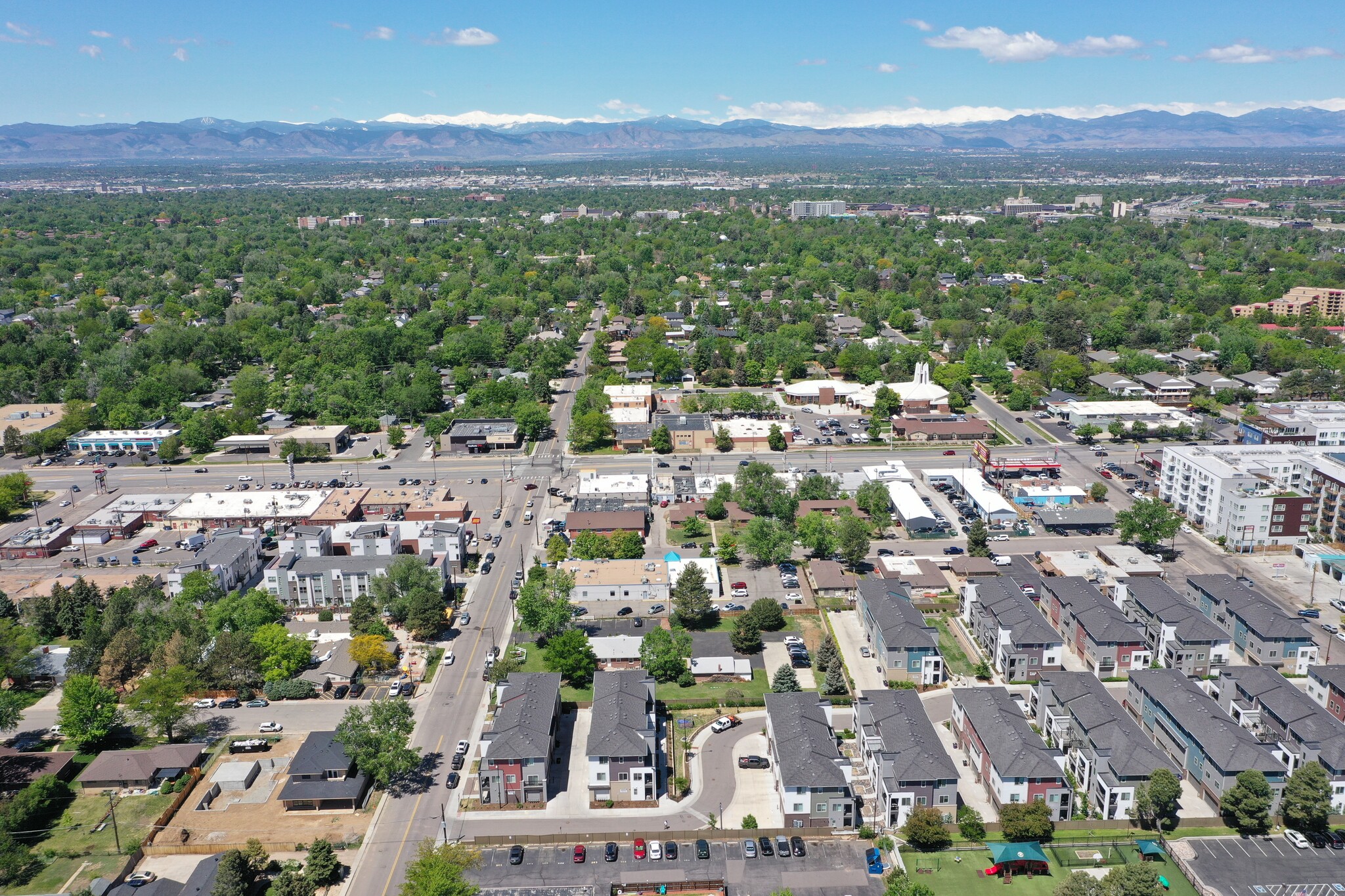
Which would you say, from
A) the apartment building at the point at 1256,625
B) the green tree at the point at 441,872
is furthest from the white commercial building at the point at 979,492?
the green tree at the point at 441,872

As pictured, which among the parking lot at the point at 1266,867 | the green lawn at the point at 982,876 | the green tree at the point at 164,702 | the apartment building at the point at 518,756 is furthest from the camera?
the green tree at the point at 164,702

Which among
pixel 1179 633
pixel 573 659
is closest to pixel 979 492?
pixel 1179 633

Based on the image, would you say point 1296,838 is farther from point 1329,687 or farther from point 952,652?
point 952,652

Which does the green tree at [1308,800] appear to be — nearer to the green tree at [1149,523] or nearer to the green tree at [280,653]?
the green tree at [1149,523]

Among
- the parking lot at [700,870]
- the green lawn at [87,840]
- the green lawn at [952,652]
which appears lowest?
the green lawn at [87,840]

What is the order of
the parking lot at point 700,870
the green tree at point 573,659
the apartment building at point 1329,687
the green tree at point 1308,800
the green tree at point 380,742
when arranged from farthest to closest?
the green tree at point 573,659
the apartment building at point 1329,687
the green tree at point 380,742
the green tree at point 1308,800
the parking lot at point 700,870

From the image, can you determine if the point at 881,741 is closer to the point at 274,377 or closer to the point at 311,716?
the point at 311,716

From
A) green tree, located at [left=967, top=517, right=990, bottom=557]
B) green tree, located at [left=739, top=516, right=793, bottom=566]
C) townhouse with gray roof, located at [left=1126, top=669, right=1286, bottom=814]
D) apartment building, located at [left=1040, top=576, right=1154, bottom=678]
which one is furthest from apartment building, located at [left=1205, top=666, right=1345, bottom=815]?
green tree, located at [left=739, top=516, right=793, bottom=566]
